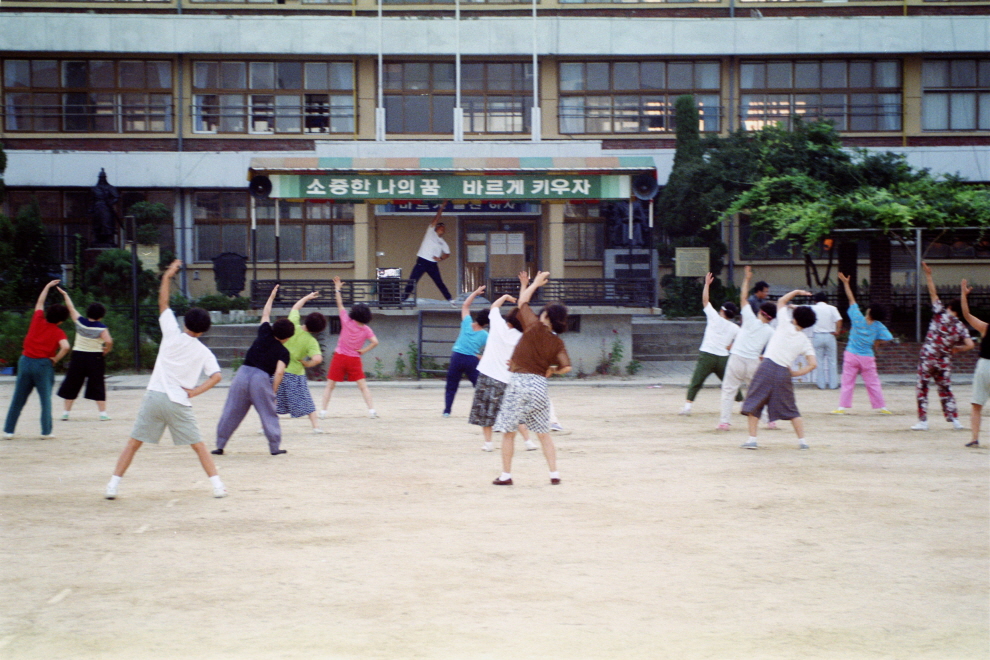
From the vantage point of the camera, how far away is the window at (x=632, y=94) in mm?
31953

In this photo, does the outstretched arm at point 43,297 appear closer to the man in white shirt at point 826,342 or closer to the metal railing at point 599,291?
the metal railing at point 599,291

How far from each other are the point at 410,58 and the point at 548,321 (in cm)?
2427

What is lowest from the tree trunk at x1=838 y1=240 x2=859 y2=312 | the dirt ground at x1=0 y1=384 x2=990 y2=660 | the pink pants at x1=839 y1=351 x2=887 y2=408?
the dirt ground at x1=0 y1=384 x2=990 y2=660

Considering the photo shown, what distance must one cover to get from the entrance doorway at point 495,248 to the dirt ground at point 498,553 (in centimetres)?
1929

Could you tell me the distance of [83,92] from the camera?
3186cm

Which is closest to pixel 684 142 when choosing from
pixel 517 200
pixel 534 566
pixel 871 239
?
pixel 871 239

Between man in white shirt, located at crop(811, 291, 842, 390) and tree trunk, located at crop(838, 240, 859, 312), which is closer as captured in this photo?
man in white shirt, located at crop(811, 291, 842, 390)

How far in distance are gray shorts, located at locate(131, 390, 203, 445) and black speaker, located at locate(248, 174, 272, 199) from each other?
13.8m

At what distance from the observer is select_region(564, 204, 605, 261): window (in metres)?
31.5

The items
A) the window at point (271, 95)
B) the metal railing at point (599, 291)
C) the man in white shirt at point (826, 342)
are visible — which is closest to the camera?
the man in white shirt at point (826, 342)

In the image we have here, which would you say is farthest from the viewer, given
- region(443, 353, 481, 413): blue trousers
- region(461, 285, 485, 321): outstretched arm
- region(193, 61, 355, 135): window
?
region(193, 61, 355, 135): window

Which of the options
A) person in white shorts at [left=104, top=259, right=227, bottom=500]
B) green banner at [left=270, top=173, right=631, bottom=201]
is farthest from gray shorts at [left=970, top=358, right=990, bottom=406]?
green banner at [left=270, top=173, right=631, bottom=201]

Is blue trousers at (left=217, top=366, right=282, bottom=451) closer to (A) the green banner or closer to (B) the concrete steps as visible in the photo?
(A) the green banner

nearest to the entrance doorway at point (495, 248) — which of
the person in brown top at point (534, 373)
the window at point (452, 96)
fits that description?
the window at point (452, 96)
